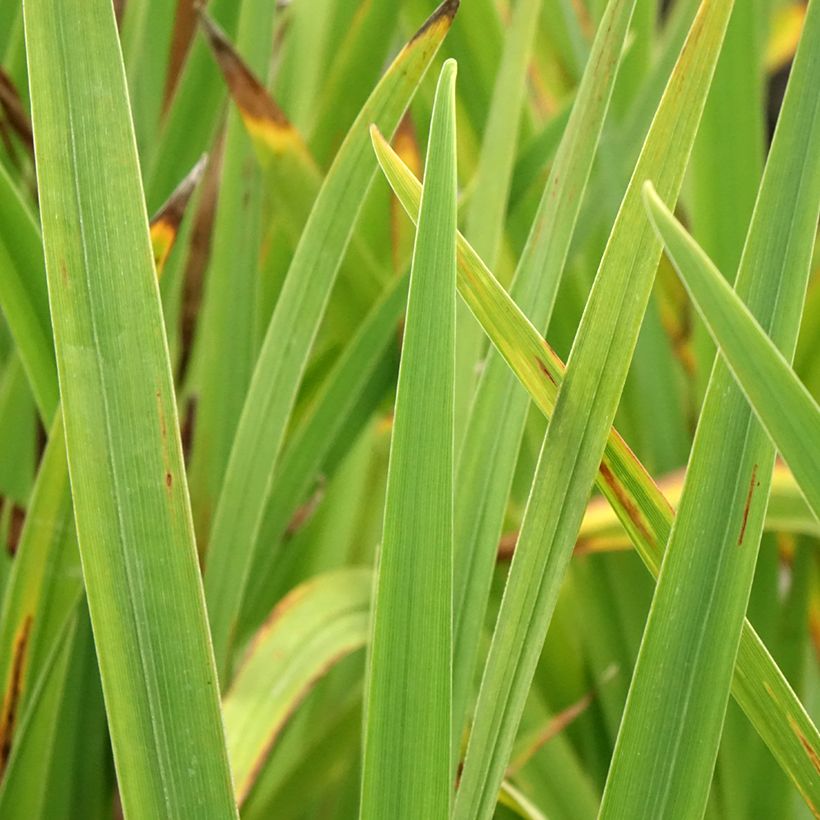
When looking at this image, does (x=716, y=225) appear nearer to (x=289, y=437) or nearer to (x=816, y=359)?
(x=816, y=359)

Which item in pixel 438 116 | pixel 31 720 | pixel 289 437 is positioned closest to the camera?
pixel 438 116

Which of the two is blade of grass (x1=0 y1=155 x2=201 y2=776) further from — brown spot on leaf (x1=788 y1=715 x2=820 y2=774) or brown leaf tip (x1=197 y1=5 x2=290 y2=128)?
brown spot on leaf (x1=788 y1=715 x2=820 y2=774)

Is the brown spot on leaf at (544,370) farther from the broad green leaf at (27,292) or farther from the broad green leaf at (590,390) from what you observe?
the broad green leaf at (27,292)

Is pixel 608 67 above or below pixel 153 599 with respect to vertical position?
above

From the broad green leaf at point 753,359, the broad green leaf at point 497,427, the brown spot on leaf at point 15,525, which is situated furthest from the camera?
the brown spot on leaf at point 15,525

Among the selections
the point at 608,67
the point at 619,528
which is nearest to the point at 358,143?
the point at 608,67

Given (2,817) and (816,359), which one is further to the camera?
(816,359)

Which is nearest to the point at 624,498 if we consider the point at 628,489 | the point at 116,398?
the point at 628,489

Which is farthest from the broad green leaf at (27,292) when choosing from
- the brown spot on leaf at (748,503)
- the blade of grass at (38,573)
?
the brown spot on leaf at (748,503)
